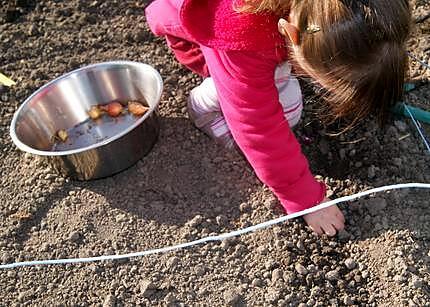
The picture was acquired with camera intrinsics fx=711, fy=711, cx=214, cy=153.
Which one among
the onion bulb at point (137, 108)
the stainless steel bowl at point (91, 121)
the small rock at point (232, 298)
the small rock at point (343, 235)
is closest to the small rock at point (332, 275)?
the small rock at point (343, 235)

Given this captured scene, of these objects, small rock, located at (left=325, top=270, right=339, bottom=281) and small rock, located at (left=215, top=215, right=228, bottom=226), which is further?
small rock, located at (left=215, top=215, right=228, bottom=226)

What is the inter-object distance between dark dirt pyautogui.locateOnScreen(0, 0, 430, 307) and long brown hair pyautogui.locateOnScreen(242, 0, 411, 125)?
0.45 m

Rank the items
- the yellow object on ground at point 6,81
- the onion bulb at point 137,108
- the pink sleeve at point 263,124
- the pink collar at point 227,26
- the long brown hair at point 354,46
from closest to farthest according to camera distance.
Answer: the long brown hair at point 354,46 < the pink collar at point 227,26 < the pink sleeve at point 263,124 < the onion bulb at point 137,108 < the yellow object on ground at point 6,81

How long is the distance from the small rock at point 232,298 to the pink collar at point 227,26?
2.03ft

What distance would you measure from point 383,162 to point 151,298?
768mm

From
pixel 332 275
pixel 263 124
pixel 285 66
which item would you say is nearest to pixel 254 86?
pixel 263 124

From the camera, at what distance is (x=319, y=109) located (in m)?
2.22

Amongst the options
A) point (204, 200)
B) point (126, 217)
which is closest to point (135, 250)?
point (126, 217)

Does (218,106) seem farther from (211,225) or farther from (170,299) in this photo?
(170,299)

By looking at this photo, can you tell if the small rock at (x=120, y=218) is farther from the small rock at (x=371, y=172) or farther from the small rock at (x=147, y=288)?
the small rock at (x=371, y=172)

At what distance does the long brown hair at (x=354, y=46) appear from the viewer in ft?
4.73

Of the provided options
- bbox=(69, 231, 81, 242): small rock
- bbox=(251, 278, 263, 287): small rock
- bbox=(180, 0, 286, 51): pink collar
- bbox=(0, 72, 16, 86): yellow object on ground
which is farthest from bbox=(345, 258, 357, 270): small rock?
bbox=(0, 72, 16, 86): yellow object on ground

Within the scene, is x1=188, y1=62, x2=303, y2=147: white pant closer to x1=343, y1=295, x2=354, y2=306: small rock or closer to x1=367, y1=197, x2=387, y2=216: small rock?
x1=367, y1=197, x2=387, y2=216: small rock

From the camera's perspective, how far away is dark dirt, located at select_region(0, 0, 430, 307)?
1.83 metres
